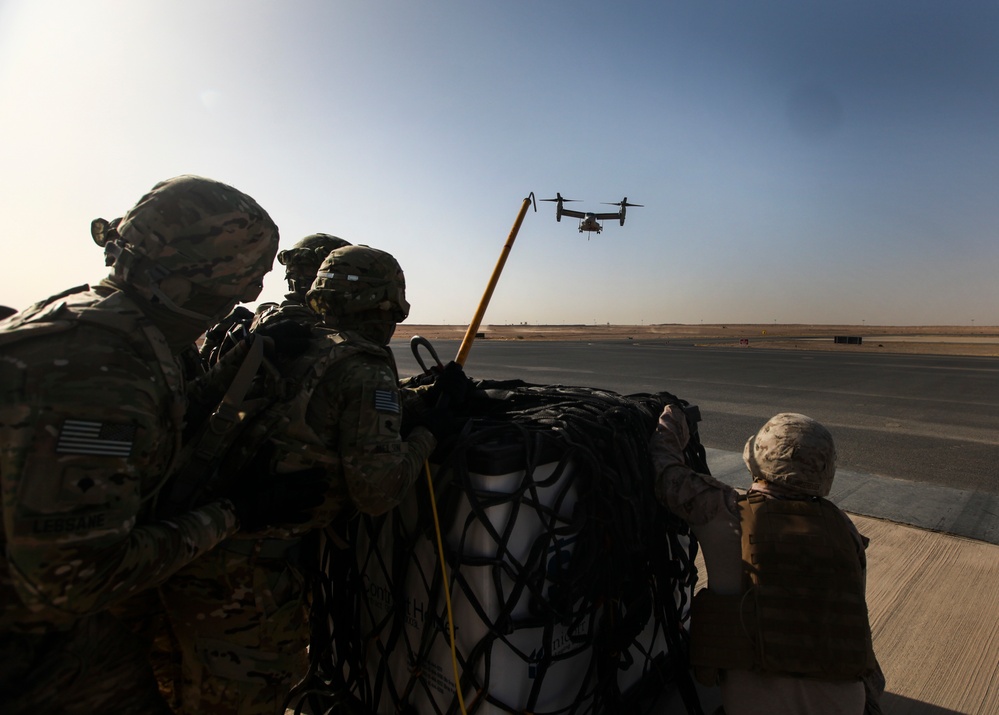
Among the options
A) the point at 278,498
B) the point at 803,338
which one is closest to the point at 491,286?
the point at 278,498

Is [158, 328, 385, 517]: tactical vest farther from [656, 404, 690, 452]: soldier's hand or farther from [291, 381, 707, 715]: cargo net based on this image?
[656, 404, 690, 452]: soldier's hand

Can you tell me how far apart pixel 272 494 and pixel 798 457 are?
1.73 metres

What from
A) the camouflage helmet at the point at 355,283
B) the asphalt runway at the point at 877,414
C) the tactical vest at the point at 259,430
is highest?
the camouflage helmet at the point at 355,283

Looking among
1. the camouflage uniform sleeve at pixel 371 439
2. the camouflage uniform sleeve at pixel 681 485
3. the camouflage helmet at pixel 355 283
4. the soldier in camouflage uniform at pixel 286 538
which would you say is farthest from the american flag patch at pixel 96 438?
the camouflage uniform sleeve at pixel 681 485

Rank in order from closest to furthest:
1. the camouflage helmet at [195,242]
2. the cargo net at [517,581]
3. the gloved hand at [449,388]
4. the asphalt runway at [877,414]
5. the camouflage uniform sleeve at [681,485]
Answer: the camouflage helmet at [195,242]
the cargo net at [517,581]
the camouflage uniform sleeve at [681,485]
the gloved hand at [449,388]
the asphalt runway at [877,414]

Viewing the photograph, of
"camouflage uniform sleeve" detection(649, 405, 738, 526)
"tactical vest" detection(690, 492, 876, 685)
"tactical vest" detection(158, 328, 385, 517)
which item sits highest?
"tactical vest" detection(158, 328, 385, 517)

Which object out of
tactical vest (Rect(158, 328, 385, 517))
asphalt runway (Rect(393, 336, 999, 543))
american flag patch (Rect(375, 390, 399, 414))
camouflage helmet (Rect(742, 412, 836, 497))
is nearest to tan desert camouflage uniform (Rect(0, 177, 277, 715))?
tactical vest (Rect(158, 328, 385, 517))

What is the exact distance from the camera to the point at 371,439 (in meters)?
1.89

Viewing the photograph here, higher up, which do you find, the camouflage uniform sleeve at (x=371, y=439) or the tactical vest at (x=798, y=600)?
the camouflage uniform sleeve at (x=371, y=439)

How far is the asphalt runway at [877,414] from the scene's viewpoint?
5.46 m

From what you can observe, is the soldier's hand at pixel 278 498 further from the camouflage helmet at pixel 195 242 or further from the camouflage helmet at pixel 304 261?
the camouflage helmet at pixel 304 261

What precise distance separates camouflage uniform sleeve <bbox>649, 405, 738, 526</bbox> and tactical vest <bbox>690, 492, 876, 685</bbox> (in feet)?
0.42

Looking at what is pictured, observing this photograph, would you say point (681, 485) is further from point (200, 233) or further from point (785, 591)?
point (200, 233)

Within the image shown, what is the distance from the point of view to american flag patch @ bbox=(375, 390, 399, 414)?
193 centimetres
